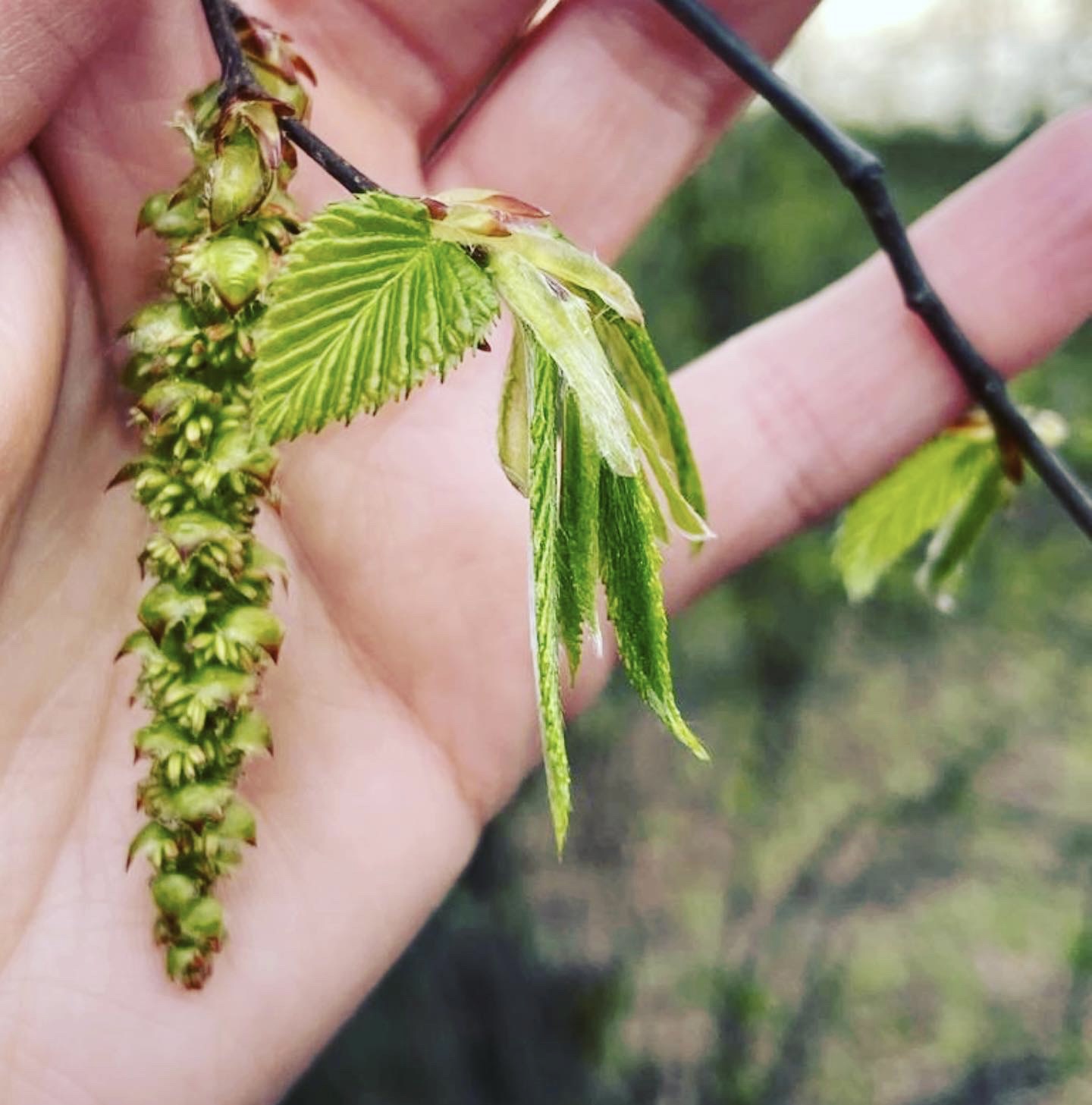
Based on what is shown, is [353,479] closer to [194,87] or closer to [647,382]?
[194,87]

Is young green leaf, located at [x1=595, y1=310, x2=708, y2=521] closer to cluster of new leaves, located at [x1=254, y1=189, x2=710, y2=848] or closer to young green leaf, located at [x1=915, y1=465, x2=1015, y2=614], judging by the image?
cluster of new leaves, located at [x1=254, y1=189, x2=710, y2=848]

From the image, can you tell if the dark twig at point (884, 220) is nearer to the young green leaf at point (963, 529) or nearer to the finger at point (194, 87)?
the young green leaf at point (963, 529)

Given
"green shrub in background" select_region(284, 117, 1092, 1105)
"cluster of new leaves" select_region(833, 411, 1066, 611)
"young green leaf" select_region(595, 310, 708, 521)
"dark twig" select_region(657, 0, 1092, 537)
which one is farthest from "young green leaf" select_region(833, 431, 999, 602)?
"young green leaf" select_region(595, 310, 708, 521)

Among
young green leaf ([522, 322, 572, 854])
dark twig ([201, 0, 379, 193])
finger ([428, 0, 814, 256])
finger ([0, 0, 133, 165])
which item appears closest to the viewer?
young green leaf ([522, 322, 572, 854])

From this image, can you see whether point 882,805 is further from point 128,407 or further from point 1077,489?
point 128,407

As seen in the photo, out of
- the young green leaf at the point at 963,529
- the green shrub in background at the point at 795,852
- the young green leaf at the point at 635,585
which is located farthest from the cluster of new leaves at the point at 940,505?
the young green leaf at the point at 635,585

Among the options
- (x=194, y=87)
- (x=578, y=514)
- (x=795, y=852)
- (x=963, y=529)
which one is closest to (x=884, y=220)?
(x=963, y=529)
